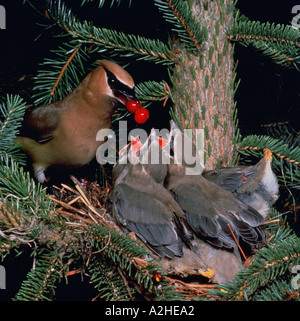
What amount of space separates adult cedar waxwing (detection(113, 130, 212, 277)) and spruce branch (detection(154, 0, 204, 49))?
1.79 ft

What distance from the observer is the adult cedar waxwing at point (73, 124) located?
276cm

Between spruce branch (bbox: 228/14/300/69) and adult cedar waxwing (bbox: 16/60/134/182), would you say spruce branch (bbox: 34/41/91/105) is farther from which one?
spruce branch (bbox: 228/14/300/69)

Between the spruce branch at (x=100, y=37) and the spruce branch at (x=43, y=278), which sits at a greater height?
the spruce branch at (x=100, y=37)

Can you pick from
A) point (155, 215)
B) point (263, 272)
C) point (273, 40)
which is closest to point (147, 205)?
point (155, 215)

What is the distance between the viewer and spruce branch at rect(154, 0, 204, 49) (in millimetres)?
2383

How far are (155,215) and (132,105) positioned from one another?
0.61 meters

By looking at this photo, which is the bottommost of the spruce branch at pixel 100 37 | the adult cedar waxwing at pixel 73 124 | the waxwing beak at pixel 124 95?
the adult cedar waxwing at pixel 73 124

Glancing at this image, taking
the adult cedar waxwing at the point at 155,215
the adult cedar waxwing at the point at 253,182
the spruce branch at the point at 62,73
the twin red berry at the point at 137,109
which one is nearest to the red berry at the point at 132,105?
the twin red berry at the point at 137,109

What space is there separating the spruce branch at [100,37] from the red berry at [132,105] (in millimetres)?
235

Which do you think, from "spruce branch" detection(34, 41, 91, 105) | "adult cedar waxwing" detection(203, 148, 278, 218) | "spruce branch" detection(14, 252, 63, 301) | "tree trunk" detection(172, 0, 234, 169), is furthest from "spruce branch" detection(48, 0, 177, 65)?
"spruce branch" detection(14, 252, 63, 301)

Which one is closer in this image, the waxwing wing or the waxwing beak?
the waxwing wing

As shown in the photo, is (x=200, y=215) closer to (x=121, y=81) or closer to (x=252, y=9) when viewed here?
(x=121, y=81)

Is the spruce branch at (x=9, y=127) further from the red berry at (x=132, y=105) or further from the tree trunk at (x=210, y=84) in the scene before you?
the tree trunk at (x=210, y=84)
